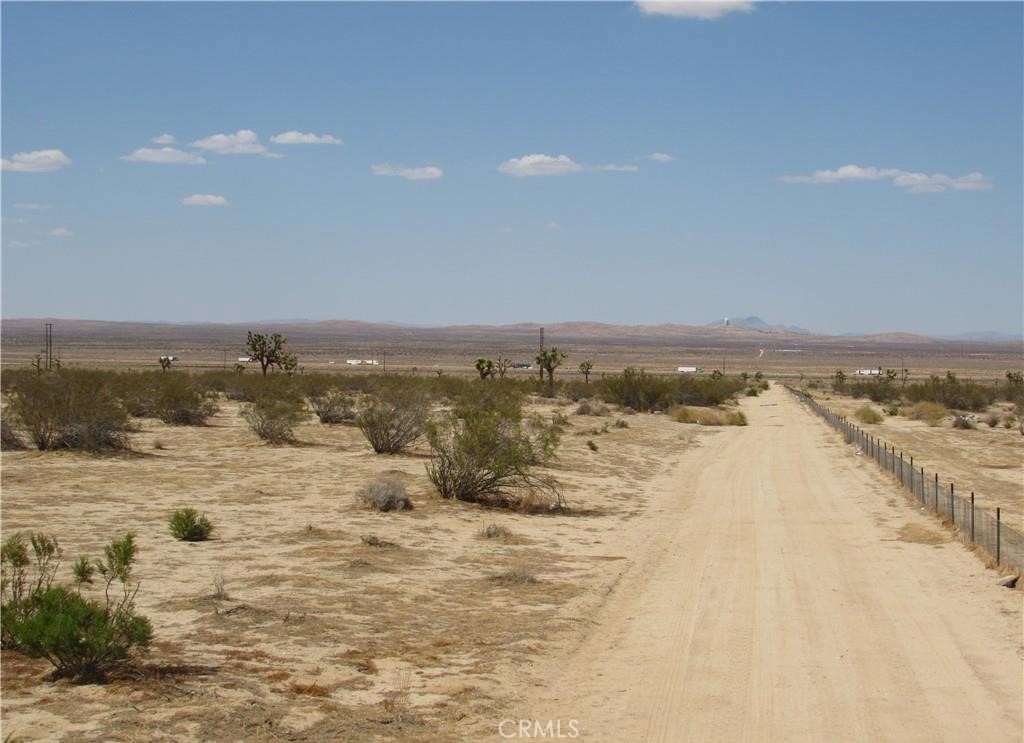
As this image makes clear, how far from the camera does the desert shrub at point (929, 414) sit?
58750 millimetres

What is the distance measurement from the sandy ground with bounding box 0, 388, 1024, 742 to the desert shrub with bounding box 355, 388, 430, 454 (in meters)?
5.78

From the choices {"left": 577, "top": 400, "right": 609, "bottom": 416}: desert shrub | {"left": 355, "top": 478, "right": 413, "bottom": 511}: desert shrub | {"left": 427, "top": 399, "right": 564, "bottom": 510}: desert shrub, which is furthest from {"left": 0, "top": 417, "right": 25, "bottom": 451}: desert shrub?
{"left": 577, "top": 400, "right": 609, "bottom": 416}: desert shrub

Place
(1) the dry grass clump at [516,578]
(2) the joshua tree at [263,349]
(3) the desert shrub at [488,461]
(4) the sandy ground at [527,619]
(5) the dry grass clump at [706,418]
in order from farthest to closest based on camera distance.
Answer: (2) the joshua tree at [263,349]
(5) the dry grass clump at [706,418]
(3) the desert shrub at [488,461]
(1) the dry grass clump at [516,578]
(4) the sandy ground at [527,619]

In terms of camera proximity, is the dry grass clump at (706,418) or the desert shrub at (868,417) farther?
the desert shrub at (868,417)

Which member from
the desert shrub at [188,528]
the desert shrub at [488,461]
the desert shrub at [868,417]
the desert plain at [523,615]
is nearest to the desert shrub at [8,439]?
the desert plain at [523,615]

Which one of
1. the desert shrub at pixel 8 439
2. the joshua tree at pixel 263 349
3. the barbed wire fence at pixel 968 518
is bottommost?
the barbed wire fence at pixel 968 518

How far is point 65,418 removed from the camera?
2886cm

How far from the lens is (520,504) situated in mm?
24484

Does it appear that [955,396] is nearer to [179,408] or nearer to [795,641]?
[179,408]

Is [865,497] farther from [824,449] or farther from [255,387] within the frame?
[255,387]

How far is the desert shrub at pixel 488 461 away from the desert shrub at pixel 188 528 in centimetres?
729

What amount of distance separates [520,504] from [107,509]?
8.85m

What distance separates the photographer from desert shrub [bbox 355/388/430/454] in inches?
1291

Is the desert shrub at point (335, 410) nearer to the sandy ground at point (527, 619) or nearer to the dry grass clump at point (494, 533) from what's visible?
the sandy ground at point (527, 619)
